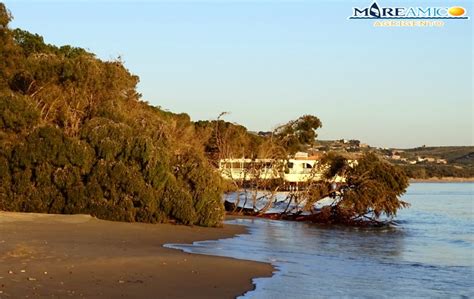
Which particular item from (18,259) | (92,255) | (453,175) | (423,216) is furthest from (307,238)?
(453,175)

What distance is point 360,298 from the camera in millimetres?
12531

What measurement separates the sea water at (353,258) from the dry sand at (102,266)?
0.82 metres

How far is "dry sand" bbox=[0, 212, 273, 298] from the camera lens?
10773 millimetres

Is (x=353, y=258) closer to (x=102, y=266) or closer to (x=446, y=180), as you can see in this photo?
(x=102, y=266)

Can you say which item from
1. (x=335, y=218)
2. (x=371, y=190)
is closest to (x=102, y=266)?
(x=371, y=190)

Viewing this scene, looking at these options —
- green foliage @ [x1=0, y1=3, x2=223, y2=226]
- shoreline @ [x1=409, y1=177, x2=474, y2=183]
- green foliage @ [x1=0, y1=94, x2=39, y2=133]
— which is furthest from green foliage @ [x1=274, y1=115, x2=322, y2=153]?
shoreline @ [x1=409, y1=177, x2=474, y2=183]

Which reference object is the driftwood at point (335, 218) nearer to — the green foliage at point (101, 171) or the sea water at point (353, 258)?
the sea water at point (353, 258)

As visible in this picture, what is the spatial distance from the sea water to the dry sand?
817mm

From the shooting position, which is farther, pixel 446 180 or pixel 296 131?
pixel 446 180

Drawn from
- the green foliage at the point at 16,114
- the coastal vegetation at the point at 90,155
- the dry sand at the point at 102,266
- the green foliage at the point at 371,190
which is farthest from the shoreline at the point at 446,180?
the dry sand at the point at 102,266

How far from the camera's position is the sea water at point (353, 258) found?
1362 cm

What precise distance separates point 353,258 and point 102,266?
9124 millimetres

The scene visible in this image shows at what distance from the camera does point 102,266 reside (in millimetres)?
12977

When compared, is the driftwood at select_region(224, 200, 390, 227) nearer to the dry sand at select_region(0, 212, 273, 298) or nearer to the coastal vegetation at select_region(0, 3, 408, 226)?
the coastal vegetation at select_region(0, 3, 408, 226)
